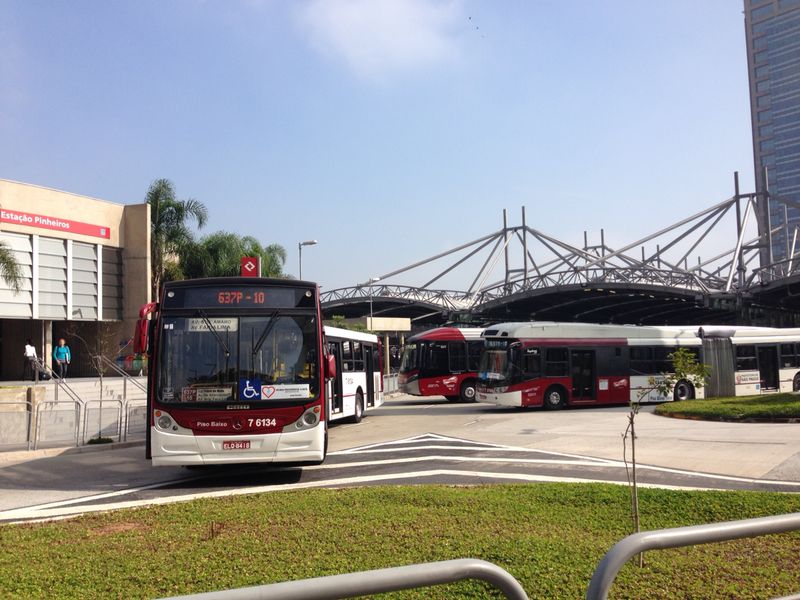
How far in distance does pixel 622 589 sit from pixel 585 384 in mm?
21839

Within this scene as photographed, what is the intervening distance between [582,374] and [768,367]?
27.2 feet

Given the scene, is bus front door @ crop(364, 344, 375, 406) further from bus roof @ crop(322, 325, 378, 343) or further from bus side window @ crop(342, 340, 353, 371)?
bus side window @ crop(342, 340, 353, 371)

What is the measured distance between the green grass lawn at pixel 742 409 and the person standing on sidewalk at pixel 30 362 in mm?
22802

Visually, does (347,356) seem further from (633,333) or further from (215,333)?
(633,333)

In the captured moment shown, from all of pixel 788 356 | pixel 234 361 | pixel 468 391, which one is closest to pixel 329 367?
pixel 234 361

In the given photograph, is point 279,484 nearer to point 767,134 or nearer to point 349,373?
point 349,373

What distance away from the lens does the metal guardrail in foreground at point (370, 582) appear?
2.47 metres

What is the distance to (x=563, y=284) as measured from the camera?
211ft

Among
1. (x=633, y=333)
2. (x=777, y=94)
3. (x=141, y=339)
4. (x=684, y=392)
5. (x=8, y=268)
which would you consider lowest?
(x=684, y=392)

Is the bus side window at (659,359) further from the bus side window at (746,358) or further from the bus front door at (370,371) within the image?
the bus front door at (370,371)

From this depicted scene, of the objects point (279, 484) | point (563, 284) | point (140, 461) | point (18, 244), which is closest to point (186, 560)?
point (279, 484)

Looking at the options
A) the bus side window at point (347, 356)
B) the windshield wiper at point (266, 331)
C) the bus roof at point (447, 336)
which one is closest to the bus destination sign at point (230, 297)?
the windshield wiper at point (266, 331)

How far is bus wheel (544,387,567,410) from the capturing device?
1024 inches

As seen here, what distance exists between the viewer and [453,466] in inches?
529
